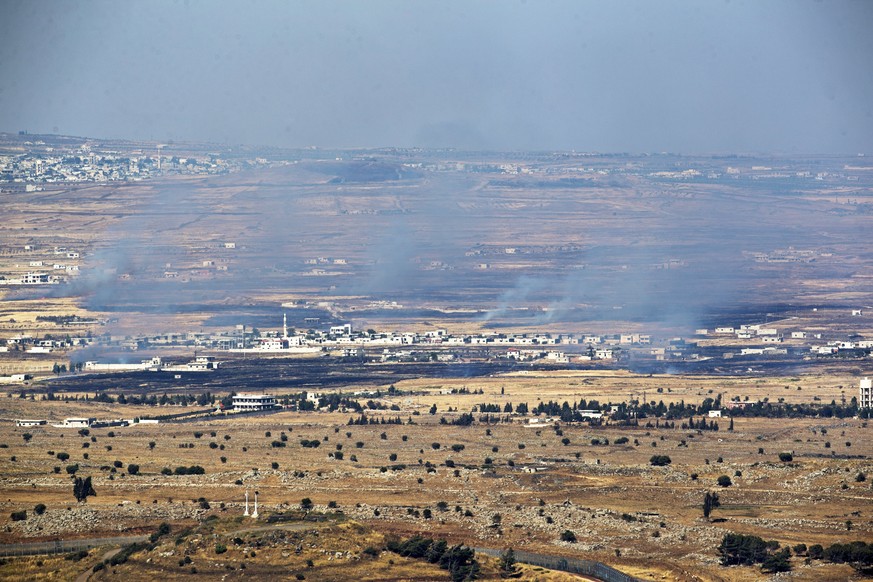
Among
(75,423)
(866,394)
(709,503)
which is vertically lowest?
(709,503)

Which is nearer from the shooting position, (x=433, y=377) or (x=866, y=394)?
(x=866, y=394)

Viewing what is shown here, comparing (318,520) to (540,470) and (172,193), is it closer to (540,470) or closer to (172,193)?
(540,470)

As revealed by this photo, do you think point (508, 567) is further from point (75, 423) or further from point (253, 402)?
point (253, 402)

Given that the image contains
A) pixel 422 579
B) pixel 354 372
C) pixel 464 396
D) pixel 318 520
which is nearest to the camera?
pixel 422 579

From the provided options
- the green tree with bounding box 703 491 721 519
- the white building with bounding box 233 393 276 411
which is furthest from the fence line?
the white building with bounding box 233 393 276 411

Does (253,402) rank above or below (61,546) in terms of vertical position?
above

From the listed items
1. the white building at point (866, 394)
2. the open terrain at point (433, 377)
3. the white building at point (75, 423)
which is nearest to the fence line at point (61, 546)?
the open terrain at point (433, 377)

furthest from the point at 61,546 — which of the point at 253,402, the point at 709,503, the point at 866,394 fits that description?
the point at 866,394

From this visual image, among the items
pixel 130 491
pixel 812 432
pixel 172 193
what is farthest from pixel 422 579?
pixel 172 193

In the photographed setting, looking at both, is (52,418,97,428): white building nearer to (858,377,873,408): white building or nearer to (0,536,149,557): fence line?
(0,536,149,557): fence line
